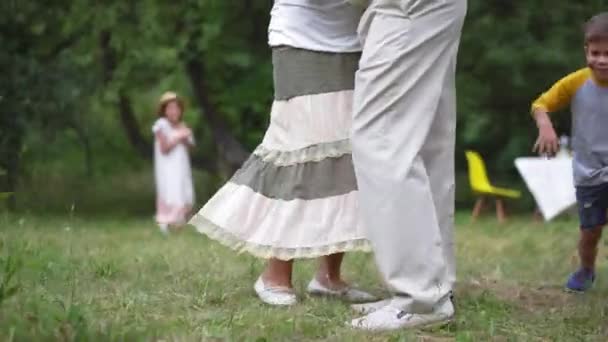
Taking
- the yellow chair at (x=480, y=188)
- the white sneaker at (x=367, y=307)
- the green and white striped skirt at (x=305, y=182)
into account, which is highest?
the green and white striped skirt at (x=305, y=182)

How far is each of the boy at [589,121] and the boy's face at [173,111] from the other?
22.6ft

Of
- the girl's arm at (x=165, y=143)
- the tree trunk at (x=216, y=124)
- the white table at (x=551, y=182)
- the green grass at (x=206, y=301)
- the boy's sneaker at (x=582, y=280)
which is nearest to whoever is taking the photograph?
the green grass at (x=206, y=301)

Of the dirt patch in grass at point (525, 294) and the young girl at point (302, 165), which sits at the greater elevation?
the young girl at point (302, 165)

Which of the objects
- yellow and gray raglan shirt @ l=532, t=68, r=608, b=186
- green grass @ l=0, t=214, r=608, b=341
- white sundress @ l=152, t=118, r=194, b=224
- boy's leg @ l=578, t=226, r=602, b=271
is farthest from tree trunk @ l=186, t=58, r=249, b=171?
yellow and gray raglan shirt @ l=532, t=68, r=608, b=186

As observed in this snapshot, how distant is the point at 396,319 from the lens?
10.6 feet

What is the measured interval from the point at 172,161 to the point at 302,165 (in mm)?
7609

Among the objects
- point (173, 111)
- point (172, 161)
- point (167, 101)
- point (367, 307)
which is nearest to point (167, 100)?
point (167, 101)

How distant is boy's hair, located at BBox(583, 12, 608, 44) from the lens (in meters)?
4.12

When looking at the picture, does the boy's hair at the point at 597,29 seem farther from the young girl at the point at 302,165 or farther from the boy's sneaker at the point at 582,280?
the boy's sneaker at the point at 582,280

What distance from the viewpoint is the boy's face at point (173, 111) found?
1104cm

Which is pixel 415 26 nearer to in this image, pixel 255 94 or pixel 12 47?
pixel 12 47

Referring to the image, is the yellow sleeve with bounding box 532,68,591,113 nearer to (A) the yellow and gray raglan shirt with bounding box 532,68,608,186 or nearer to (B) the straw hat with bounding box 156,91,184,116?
(A) the yellow and gray raglan shirt with bounding box 532,68,608,186

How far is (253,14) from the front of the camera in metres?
13.9

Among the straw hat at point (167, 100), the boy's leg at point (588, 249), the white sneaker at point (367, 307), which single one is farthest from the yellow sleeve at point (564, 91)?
the straw hat at point (167, 100)
